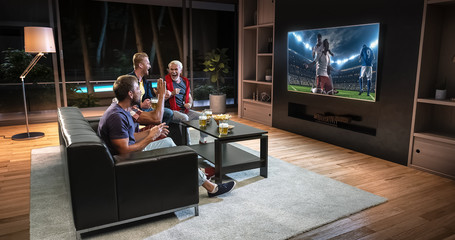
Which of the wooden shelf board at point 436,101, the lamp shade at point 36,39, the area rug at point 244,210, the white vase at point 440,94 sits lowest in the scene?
the area rug at point 244,210

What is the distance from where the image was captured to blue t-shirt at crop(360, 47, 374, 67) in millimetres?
4068

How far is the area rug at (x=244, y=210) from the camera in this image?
7.77 ft

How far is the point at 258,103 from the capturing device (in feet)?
20.9

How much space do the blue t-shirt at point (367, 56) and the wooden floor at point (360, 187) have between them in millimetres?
1153

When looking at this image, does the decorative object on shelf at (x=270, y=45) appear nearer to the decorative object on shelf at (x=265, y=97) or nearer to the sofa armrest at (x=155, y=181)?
the decorative object on shelf at (x=265, y=97)

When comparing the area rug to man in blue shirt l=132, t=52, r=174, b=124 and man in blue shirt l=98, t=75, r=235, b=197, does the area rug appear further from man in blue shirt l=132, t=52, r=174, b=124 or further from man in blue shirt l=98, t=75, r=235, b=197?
man in blue shirt l=132, t=52, r=174, b=124

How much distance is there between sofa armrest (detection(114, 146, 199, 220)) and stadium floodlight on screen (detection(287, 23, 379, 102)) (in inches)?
107

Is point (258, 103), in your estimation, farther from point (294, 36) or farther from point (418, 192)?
point (418, 192)

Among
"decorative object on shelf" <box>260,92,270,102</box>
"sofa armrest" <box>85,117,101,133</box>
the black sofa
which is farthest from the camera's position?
"decorative object on shelf" <box>260,92,270,102</box>

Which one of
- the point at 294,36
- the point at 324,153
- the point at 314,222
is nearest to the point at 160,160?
the point at 314,222

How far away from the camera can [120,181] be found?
221 cm

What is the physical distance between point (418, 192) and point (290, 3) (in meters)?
3.50

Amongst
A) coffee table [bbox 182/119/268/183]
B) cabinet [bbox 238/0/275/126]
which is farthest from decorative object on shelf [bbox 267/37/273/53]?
coffee table [bbox 182/119/268/183]

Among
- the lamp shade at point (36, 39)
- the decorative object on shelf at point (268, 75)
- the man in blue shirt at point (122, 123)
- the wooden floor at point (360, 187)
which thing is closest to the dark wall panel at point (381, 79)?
the wooden floor at point (360, 187)
